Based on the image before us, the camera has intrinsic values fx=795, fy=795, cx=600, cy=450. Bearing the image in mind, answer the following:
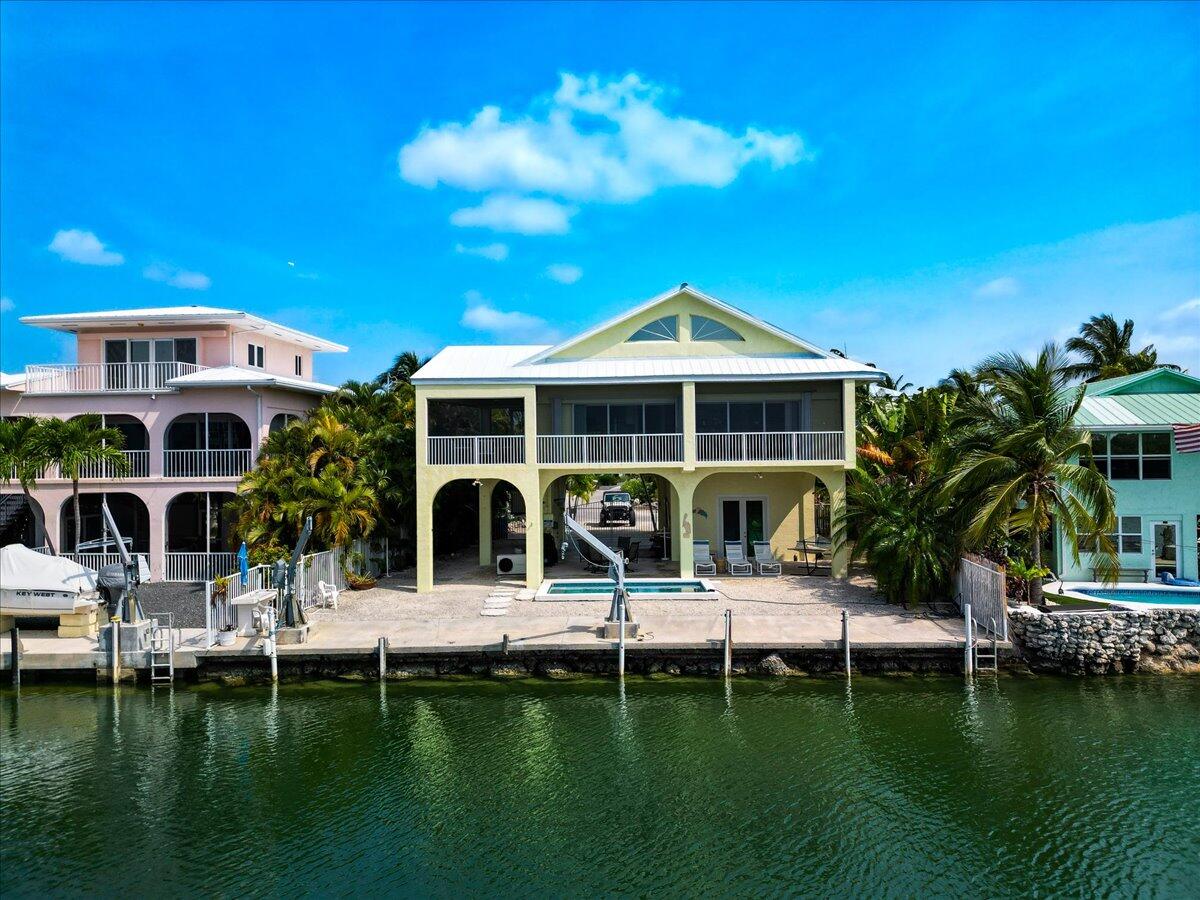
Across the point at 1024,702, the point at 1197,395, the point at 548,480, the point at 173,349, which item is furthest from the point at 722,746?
the point at 173,349

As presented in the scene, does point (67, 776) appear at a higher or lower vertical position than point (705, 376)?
lower

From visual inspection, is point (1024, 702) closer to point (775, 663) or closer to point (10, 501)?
point (775, 663)

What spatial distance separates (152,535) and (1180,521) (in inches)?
1149

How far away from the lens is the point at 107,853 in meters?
10.1

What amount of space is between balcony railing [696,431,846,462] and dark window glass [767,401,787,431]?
156 cm

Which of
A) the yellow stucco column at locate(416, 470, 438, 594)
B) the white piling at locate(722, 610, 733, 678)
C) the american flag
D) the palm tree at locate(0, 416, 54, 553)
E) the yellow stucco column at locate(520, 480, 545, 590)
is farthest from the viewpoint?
the yellow stucco column at locate(520, 480, 545, 590)

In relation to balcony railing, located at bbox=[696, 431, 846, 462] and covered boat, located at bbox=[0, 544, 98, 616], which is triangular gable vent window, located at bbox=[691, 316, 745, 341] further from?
covered boat, located at bbox=[0, 544, 98, 616]

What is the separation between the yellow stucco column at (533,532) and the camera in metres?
23.3

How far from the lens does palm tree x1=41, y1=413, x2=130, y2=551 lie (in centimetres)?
2248

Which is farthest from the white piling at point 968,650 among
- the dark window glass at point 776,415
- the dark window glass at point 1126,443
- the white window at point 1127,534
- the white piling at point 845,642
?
the dark window glass at point 776,415

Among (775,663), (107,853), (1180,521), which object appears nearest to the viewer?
(107,853)

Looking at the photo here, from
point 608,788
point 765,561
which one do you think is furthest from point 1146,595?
point 608,788

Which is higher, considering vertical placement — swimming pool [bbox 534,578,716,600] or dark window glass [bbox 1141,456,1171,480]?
dark window glass [bbox 1141,456,1171,480]

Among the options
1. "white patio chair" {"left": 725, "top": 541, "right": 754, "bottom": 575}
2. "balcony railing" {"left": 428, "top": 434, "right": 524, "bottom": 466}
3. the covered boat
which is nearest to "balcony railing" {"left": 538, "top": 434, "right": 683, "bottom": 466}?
"balcony railing" {"left": 428, "top": 434, "right": 524, "bottom": 466}
